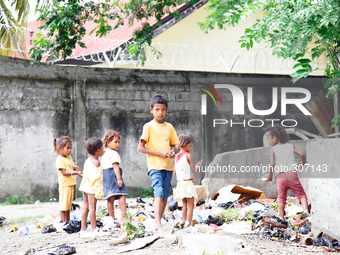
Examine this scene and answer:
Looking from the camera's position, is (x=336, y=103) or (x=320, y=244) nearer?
(x=320, y=244)

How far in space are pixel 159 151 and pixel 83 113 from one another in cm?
322

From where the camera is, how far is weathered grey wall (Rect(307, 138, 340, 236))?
3242 millimetres

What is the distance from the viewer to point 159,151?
135 inches

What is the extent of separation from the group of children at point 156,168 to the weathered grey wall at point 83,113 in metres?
1.93

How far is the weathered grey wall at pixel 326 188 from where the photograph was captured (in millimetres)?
3242

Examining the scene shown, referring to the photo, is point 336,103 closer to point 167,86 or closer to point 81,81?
point 167,86

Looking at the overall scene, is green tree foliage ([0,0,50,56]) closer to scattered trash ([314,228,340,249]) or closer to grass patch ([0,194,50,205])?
grass patch ([0,194,50,205])

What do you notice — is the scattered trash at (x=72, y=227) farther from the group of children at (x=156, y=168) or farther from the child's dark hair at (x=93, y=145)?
the child's dark hair at (x=93, y=145)

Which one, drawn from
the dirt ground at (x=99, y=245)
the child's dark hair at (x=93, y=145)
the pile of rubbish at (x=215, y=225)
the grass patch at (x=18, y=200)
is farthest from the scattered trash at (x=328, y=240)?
the grass patch at (x=18, y=200)

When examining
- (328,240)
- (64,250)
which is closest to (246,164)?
(328,240)

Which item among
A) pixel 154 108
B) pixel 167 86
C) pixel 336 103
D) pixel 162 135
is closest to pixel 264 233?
pixel 162 135

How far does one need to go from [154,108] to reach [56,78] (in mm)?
3173

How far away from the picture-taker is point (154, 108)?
3566 mm

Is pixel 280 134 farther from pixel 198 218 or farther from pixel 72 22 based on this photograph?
pixel 72 22
